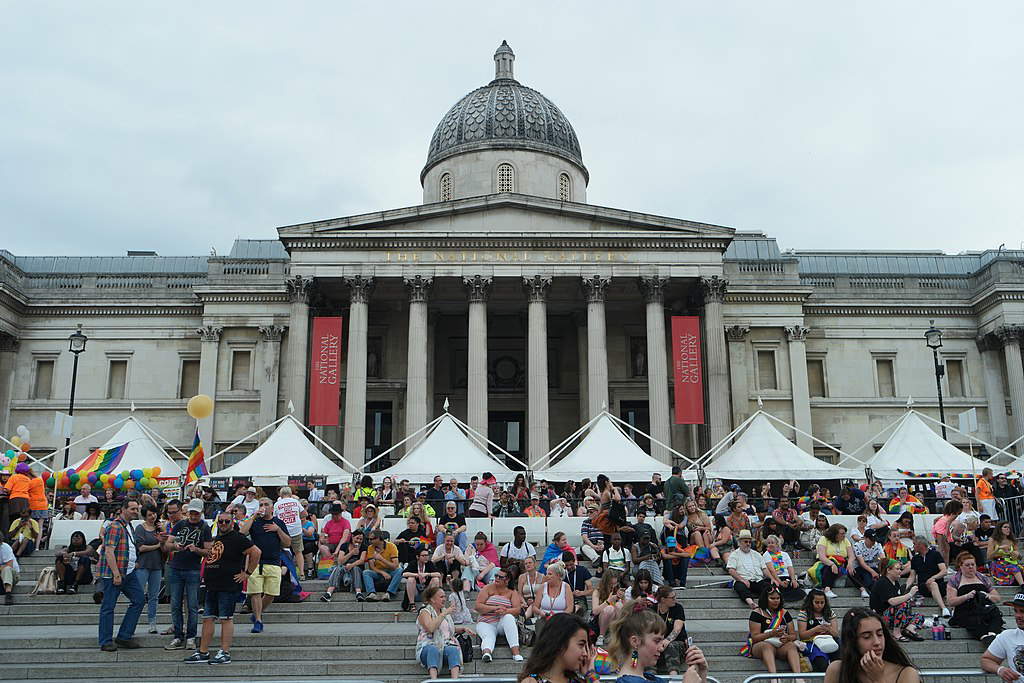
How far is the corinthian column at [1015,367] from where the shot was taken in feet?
137

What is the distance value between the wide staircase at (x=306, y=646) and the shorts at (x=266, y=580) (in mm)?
625

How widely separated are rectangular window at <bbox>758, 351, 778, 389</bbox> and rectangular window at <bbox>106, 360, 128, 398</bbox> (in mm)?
30075

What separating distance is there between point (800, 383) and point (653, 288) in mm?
9397

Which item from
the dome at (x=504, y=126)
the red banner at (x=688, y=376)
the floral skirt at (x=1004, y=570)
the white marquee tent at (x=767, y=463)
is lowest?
the floral skirt at (x=1004, y=570)

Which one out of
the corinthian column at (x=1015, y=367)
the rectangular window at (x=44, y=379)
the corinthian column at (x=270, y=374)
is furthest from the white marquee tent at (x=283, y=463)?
the corinthian column at (x=1015, y=367)

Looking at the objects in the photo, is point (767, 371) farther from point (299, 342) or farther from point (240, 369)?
point (240, 369)

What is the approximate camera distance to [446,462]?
27.5 m

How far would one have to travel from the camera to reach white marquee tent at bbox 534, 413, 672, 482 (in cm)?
2661

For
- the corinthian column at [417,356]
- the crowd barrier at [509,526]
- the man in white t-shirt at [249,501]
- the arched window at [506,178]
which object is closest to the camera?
the man in white t-shirt at [249,501]

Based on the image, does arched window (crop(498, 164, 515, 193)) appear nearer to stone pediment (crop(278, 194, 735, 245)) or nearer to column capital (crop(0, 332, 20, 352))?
stone pediment (crop(278, 194, 735, 245))

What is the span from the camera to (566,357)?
4269 cm

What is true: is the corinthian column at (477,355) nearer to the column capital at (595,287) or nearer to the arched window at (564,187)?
the column capital at (595,287)

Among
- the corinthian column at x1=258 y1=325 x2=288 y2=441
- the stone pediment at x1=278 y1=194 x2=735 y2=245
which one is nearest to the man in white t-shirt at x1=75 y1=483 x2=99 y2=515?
the stone pediment at x1=278 y1=194 x2=735 y2=245

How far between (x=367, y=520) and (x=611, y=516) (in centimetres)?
463
